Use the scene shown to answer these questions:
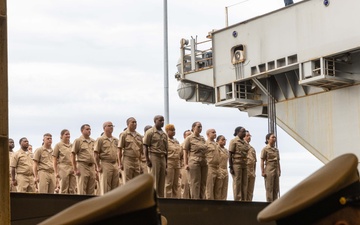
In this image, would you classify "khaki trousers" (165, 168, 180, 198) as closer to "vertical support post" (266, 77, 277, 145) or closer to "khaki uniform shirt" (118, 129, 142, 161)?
"khaki uniform shirt" (118, 129, 142, 161)

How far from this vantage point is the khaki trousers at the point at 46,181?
54.3 feet

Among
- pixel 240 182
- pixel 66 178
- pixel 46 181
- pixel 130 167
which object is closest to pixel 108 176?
pixel 130 167

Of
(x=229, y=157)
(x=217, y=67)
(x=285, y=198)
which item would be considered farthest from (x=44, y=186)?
(x=285, y=198)

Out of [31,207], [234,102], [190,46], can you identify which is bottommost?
[31,207]

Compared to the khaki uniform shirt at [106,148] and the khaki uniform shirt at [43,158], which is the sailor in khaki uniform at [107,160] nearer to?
the khaki uniform shirt at [106,148]

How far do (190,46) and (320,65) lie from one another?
5.04m

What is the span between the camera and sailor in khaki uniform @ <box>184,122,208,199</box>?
16.2 metres

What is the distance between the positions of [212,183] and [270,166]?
2.08 m

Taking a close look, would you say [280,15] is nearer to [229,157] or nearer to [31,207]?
[229,157]

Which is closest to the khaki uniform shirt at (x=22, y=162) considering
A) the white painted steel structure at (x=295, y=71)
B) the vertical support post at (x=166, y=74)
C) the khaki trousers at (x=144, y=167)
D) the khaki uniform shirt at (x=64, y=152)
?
the khaki uniform shirt at (x=64, y=152)

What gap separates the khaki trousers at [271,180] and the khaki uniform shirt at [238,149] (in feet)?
5.64

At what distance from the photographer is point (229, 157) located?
1716 centimetres

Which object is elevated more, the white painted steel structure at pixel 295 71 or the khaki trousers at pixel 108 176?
the white painted steel structure at pixel 295 71

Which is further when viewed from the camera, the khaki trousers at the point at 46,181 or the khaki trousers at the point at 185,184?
the khaki trousers at the point at 185,184
